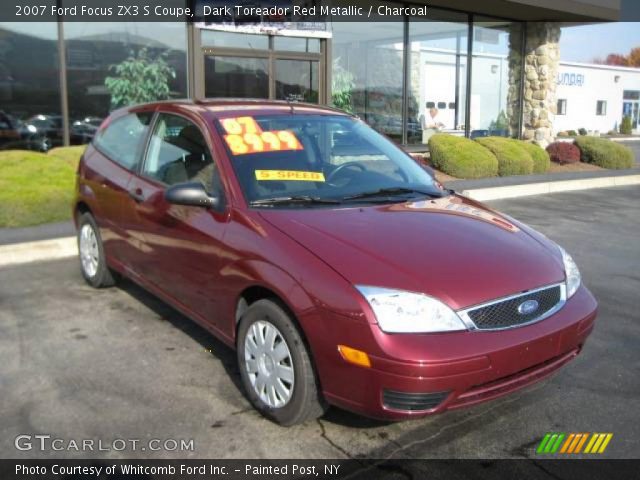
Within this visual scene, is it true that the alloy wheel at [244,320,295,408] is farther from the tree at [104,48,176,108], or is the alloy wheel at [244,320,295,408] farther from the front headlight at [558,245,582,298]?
the tree at [104,48,176,108]

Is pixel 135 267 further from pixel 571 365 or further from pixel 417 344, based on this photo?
pixel 571 365

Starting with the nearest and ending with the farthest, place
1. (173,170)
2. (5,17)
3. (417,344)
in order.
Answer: (417,344) → (173,170) → (5,17)

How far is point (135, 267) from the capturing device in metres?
4.84

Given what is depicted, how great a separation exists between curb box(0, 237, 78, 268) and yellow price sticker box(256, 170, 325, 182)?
156 inches

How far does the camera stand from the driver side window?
4.06 m

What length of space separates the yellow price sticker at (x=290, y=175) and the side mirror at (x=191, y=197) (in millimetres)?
313

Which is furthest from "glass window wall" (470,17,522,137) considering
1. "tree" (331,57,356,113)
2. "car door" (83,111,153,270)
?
"car door" (83,111,153,270)

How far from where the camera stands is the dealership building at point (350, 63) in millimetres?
10875

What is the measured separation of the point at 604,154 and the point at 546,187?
14.7 ft

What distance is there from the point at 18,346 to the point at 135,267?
3.16 ft

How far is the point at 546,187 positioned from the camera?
1254 centimetres

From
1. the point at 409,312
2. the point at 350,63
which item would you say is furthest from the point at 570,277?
the point at 350,63

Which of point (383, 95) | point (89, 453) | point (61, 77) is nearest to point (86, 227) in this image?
point (89, 453)

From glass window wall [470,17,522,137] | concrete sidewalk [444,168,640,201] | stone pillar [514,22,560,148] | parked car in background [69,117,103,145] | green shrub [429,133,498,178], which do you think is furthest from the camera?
stone pillar [514,22,560,148]
